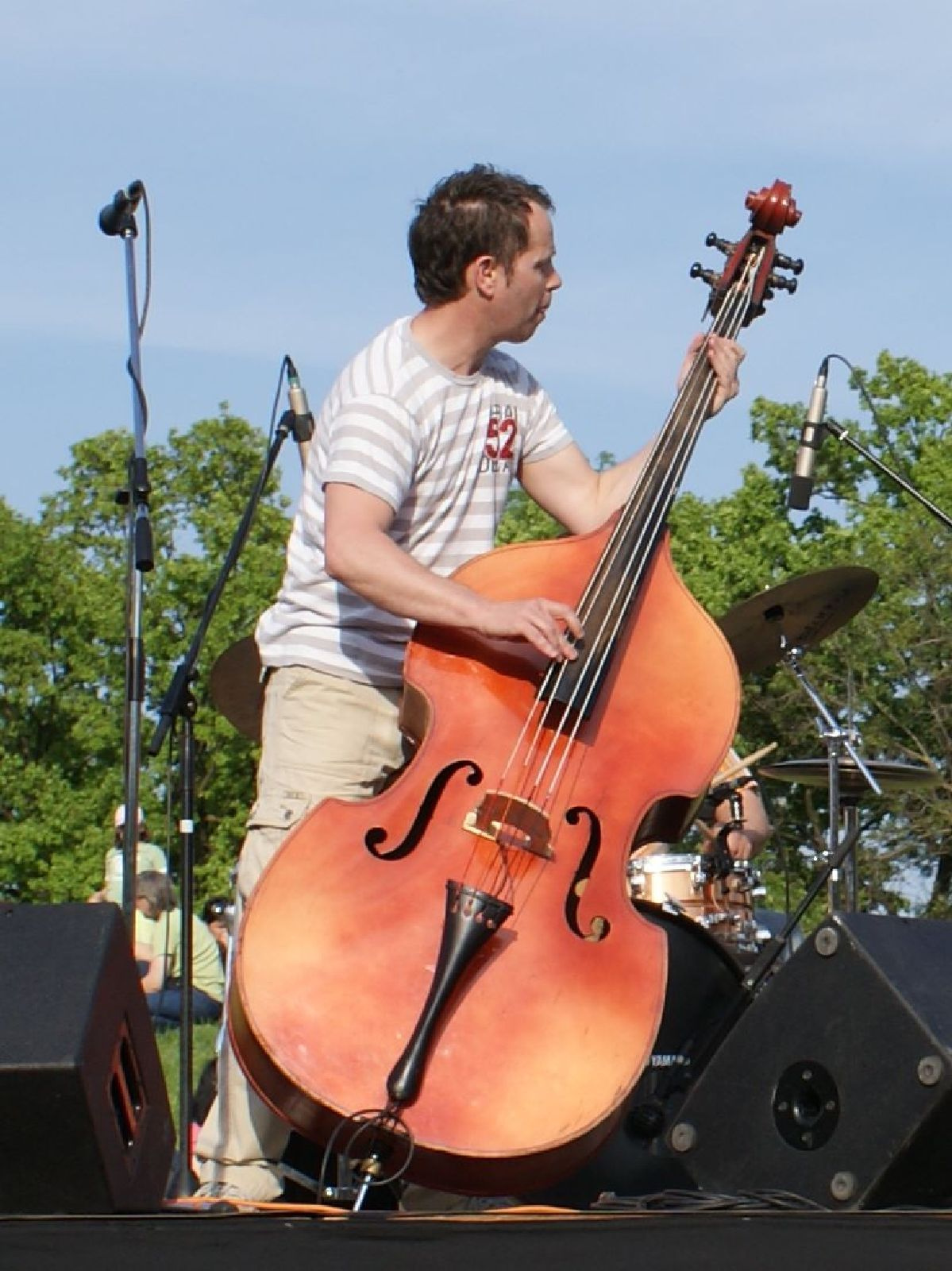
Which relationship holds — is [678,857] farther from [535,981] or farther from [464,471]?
[535,981]

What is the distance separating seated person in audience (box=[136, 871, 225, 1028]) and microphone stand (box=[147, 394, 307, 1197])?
19.4 feet

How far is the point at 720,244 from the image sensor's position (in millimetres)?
4812

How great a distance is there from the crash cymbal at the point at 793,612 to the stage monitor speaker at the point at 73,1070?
3.27m

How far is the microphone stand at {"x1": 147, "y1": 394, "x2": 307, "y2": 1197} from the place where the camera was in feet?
17.5

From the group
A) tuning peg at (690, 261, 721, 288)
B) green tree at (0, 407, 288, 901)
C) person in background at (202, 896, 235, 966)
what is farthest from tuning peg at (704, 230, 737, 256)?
green tree at (0, 407, 288, 901)

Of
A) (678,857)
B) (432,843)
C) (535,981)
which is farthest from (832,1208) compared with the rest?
(678,857)

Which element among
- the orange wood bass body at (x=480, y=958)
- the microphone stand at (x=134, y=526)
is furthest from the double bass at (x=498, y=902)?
the microphone stand at (x=134, y=526)

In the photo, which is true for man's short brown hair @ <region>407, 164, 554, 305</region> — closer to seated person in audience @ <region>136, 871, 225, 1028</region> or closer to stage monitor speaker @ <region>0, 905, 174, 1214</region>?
stage monitor speaker @ <region>0, 905, 174, 1214</region>

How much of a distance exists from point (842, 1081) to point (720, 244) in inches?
88.5

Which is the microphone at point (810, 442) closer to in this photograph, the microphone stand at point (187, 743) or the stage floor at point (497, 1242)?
the microphone stand at point (187, 743)

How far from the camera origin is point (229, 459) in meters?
38.3

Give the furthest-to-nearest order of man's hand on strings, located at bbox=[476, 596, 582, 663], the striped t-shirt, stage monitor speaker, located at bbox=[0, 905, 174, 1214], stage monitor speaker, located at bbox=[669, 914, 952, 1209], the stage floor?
the striped t-shirt < man's hand on strings, located at bbox=[476, 596, 582, 663] < stage monitor speaker, located at bbox=[669, 914, 952, 1209] < stage monitor speaker, located at bbox=[0, 905, 174, 1214] < the stage floor

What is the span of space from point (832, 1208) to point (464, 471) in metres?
1.82

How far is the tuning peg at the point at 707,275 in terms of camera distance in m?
4.75
